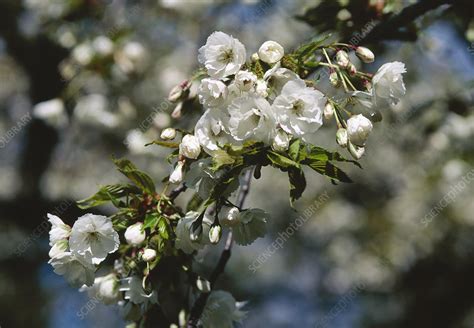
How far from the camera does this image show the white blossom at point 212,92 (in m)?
1.29

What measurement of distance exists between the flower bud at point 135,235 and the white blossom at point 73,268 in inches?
4.4

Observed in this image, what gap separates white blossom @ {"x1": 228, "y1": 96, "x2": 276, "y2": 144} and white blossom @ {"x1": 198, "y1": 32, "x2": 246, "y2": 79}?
0.30 ft

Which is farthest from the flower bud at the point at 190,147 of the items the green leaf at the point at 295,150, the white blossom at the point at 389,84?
the white blossom at the point at 389,84

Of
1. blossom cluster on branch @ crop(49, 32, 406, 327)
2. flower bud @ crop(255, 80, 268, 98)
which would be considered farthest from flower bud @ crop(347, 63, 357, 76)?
flower bud @ crop(255, 80, 268, 98)

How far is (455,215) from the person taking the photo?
6188 mm

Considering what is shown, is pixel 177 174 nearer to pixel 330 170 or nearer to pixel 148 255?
pixel 148 255

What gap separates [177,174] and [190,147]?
81 mm

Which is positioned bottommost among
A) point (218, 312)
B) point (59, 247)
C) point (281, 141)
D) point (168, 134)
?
point (218, 312)

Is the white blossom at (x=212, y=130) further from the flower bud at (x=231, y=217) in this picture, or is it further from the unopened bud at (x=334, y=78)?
the unopened bud at (x=334, y=78)

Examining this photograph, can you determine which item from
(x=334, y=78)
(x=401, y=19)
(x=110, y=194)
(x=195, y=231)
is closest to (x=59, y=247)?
(x=110, y=194)

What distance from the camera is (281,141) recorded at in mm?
1254

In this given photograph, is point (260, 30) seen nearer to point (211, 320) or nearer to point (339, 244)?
point (339, 244)

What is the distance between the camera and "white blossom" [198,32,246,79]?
1320 mm

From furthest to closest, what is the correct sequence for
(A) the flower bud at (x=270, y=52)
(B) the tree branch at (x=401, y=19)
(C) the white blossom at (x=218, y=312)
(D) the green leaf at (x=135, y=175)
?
(B) the tree branch at (x=401, y=19) < (C) the white blossom at (x=218, y=312) < (D) the green leaf at (x=135, y=175) < (A) the flower bud at (x=270, y=52)
